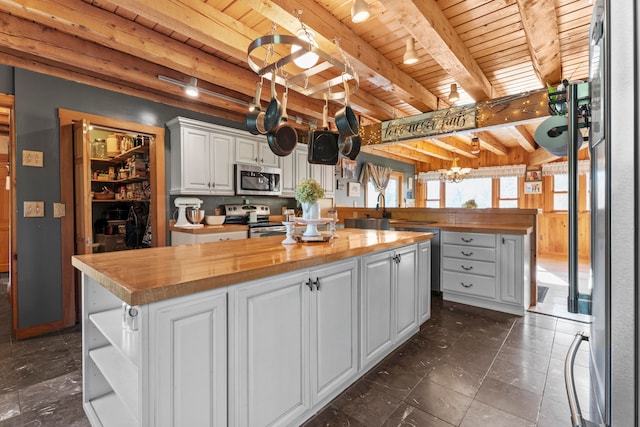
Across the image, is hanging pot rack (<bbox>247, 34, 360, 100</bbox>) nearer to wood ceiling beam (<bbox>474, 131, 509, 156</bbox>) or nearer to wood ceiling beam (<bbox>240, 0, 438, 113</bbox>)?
wood ceiling beam (<bbox>240, 0, 438, 113</bbox>)

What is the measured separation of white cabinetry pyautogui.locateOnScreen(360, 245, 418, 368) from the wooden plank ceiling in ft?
4.75

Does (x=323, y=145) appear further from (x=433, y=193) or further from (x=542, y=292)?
(x=433, y=193)

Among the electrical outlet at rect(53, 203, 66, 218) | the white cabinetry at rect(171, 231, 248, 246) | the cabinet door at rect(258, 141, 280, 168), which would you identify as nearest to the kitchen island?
the white cabinetry at rect(171, 231, 248, 246)

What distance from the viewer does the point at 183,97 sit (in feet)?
12.9

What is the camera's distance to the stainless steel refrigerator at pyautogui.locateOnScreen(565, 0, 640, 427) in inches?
17.8

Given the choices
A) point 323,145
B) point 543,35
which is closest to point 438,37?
point 543,35

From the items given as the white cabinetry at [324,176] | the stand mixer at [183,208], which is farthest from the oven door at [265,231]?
the white cabinetry at [324,176]

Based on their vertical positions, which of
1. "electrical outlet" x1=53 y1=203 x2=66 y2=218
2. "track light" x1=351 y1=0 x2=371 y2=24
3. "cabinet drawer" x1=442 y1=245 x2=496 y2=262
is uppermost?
"track light" x1=351 y1=0 x2=371 y2=24

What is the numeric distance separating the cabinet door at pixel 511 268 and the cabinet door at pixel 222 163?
11.1 ft

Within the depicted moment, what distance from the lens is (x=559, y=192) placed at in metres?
7.27

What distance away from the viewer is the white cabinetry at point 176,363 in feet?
3.36

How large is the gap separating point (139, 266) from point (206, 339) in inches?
19.5

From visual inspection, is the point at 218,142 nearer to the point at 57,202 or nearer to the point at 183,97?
the point at 183,97

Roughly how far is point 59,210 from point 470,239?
438cm
